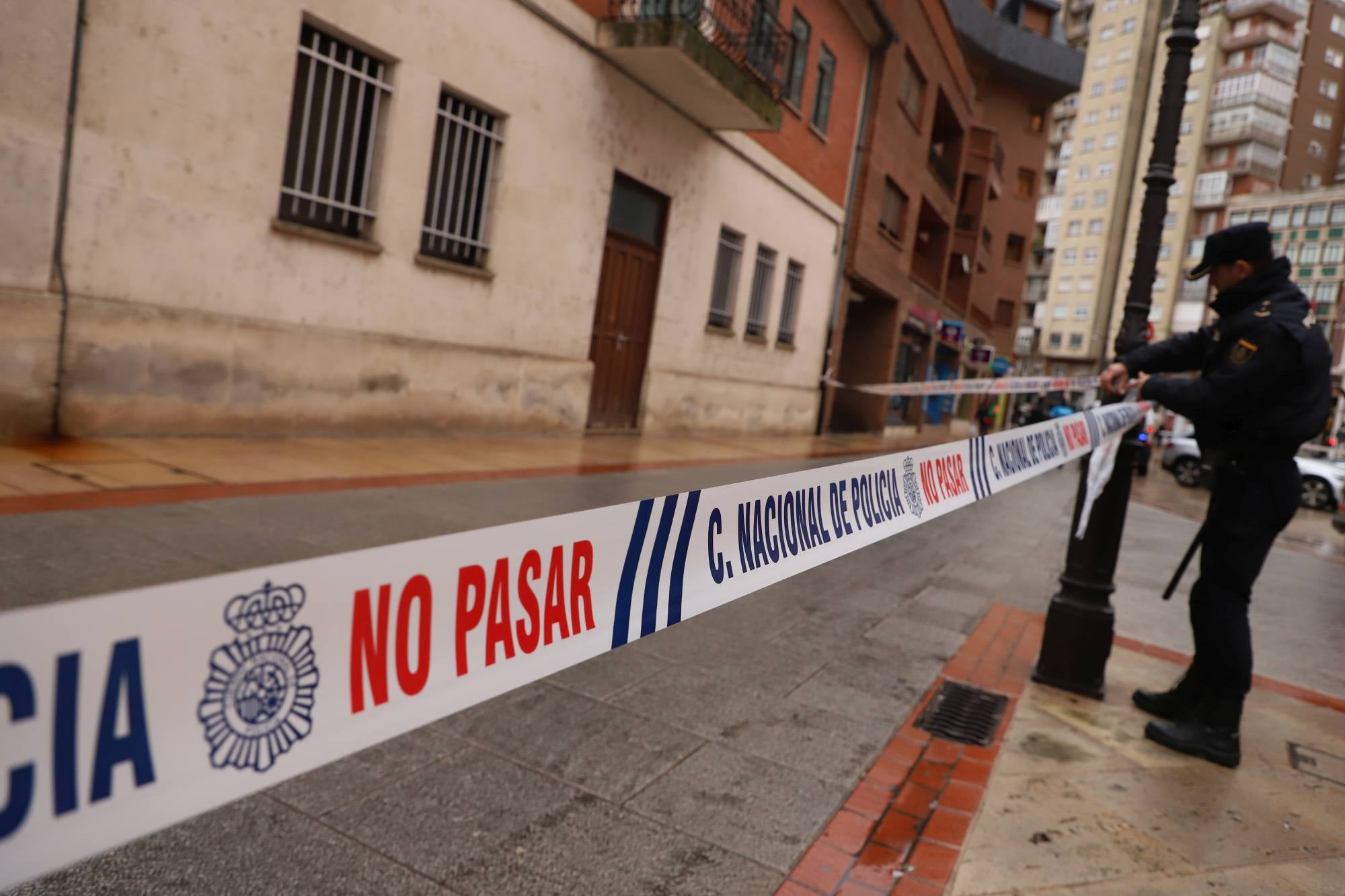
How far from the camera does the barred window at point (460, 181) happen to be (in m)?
9.53

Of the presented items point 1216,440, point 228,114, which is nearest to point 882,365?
point 228,114

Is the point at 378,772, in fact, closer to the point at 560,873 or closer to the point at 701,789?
the point at 560,873

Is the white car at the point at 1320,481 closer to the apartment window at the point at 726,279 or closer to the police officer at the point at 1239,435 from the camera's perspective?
the apartment window at the point at 726,279

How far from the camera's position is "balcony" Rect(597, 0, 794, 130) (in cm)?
1104

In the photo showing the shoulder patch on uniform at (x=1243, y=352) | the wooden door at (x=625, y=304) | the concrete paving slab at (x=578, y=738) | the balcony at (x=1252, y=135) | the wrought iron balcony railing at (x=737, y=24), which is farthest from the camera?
the balcony at (x=1252, y=135)

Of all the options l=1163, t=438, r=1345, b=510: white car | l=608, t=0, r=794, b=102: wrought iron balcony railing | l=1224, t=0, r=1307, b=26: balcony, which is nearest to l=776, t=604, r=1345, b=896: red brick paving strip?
l=1224, t=0, r=1307, b=26: balcony

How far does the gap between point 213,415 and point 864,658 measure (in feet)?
18.3

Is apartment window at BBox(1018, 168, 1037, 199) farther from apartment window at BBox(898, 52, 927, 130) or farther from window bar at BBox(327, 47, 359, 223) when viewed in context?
window bar at BBox(327, 47, 359, 223)

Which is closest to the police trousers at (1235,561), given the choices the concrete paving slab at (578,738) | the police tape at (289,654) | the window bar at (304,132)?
the concrete paving slab at (578,738)

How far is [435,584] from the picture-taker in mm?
1352

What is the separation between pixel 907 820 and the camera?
9.54ft

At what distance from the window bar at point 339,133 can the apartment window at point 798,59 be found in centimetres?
931

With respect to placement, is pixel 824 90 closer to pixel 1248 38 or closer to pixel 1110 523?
pixel 1110 523

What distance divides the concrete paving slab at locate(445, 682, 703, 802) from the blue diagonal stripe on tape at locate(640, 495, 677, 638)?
44.1 inches
